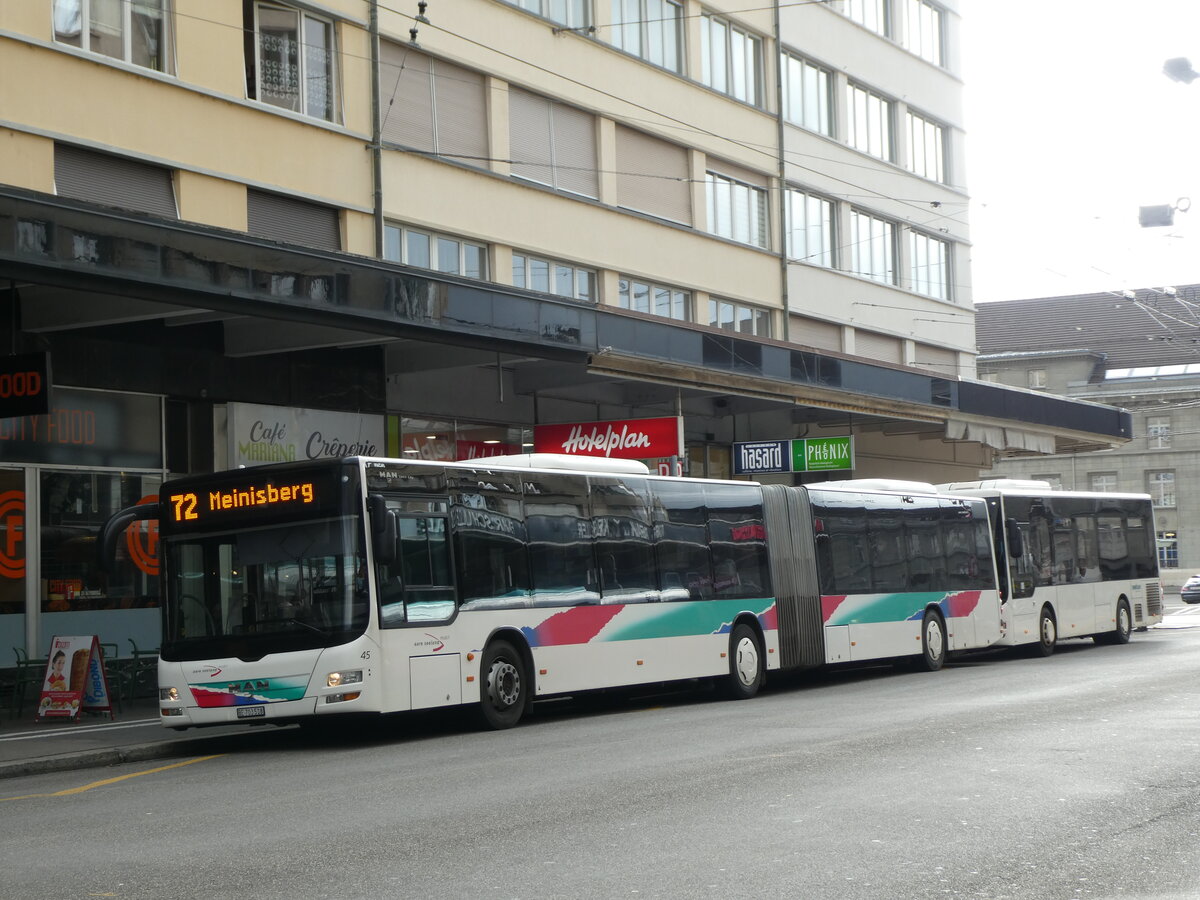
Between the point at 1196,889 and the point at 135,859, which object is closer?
the point at 1196,889

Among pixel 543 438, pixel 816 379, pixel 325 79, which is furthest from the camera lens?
pixel 816 379

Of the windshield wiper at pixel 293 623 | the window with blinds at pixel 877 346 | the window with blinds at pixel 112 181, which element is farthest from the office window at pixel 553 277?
the windshield wiper at pixel 293 623

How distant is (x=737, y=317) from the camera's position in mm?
33469

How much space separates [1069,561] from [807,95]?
A: 43.9 ft

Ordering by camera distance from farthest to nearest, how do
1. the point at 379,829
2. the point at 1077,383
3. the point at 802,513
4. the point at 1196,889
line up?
the point at 1077,383 < the point at 802,513 < the point at 379,829 < the point at 1196,889

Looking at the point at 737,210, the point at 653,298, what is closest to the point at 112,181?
the point at 653,298

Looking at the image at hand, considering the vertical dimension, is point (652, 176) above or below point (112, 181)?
above

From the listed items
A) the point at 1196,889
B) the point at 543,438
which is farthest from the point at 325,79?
the point at 1196,889

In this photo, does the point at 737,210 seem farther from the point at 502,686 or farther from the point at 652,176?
the point at 502,686

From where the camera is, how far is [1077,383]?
295 feet

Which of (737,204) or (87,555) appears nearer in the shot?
(87,555)

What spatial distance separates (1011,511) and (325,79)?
13.5 metres

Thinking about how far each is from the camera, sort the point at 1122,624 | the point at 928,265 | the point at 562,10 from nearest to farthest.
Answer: the point at 562,10 < the point at 1122,624 < the point at 928,265

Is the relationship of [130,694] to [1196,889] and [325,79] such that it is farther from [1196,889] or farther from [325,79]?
[1196,889]
